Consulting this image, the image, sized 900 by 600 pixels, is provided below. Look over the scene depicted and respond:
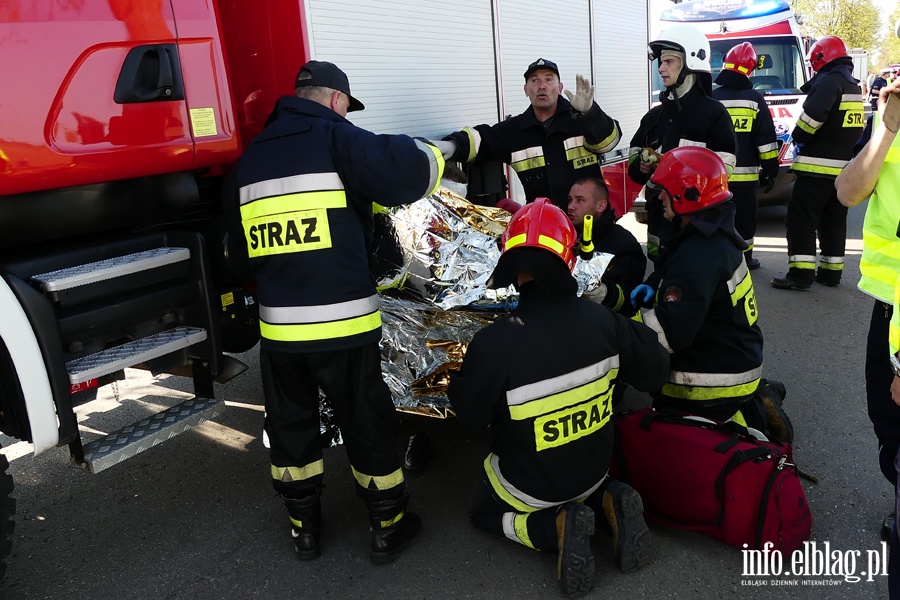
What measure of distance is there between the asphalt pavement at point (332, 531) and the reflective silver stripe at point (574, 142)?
1.52 m

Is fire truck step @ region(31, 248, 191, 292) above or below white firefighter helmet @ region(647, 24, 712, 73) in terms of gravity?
below

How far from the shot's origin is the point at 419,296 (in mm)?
3090

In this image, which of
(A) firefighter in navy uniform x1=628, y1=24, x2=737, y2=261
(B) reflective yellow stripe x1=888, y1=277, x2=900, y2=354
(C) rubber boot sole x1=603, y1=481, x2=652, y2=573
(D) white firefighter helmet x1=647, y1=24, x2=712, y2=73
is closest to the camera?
(B) reflective yellow stripe x1=888, y1=277, x2=900, y2=354

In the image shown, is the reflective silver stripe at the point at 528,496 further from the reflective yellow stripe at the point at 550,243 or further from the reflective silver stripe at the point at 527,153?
the reflective silver stripe at the point at 527,153

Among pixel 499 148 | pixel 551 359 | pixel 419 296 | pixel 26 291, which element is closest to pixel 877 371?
pixel 551 359

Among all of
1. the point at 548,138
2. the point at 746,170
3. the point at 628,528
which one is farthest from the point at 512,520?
the point at 746,170

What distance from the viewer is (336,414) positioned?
2.69 meters

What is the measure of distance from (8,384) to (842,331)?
476 cm

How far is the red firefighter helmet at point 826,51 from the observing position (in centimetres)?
564

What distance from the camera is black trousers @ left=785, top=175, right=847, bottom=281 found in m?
5.70

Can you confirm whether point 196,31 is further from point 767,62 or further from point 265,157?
point 767,62

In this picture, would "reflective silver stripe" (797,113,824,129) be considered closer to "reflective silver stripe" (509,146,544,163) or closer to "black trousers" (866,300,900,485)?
"reflective silver stripe" (509,146,544,163)

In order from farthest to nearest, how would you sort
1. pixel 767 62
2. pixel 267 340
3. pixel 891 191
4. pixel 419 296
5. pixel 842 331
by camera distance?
pixel 767 62, pixel 842 331, pixel 419 296, pixel 267 340, pixel 891 191

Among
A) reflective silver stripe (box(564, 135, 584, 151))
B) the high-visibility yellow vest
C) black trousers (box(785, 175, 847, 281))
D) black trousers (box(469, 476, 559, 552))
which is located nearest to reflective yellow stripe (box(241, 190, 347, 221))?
black trousers (box(469, 476, 559, 552))
